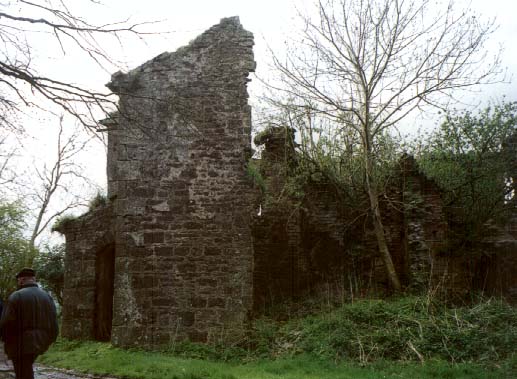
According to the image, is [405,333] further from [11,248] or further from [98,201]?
[11,248]

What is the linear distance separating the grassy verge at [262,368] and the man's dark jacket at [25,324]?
2.69 m

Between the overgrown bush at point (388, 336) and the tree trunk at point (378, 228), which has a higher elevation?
the tree trunk at point (378, 228)

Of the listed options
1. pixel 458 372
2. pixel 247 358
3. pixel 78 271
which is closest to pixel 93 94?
pixel 247 358

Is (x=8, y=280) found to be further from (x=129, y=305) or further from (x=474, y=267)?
(x=474, y=267)

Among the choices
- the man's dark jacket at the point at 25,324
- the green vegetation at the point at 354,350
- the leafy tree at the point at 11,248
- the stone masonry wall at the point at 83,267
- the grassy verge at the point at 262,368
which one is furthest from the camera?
the leafy tree at the point at 11,248

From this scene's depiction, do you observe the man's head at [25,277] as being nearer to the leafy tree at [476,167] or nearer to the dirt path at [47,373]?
the dirt path at [47,373]

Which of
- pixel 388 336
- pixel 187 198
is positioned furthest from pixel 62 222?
pixel 388 336

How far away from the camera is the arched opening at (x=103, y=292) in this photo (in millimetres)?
13906

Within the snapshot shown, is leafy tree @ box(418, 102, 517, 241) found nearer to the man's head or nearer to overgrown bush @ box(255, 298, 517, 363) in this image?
overgrown bush @ box(255, 298, 517, 363)

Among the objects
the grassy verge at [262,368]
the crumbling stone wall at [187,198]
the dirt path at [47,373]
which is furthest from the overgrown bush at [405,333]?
the dirt path at [47,373]

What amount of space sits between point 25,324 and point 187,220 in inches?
219

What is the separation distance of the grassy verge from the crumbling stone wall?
1.06m

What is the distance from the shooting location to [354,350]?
33.2 ft

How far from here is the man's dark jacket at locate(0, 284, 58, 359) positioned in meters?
6.56
